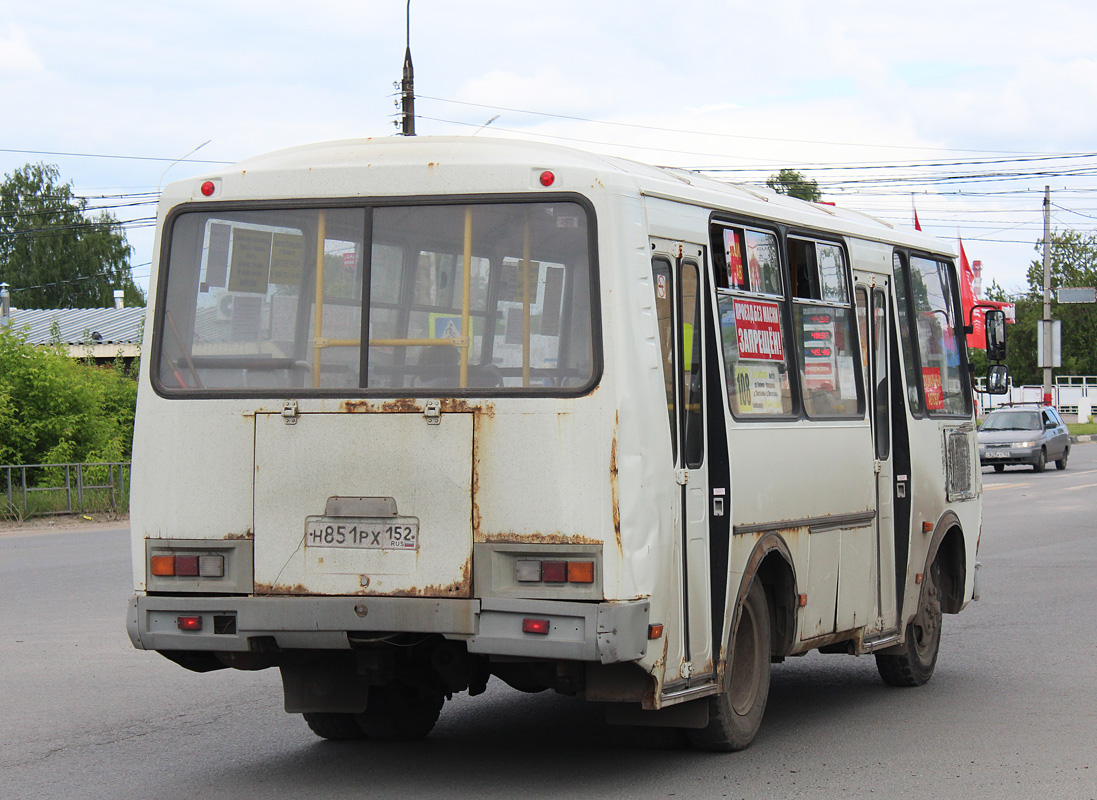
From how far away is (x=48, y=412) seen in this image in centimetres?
2664

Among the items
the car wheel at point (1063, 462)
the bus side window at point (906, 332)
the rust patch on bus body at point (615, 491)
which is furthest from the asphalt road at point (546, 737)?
the car wheel at point (1063, 462)

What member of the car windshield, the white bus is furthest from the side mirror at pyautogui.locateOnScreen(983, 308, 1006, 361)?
the car windshield

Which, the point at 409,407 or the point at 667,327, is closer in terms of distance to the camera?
the point at 409,407

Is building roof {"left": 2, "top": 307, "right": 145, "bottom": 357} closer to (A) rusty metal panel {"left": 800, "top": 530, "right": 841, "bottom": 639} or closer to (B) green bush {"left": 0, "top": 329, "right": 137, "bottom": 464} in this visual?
(B) green bush {"left": 0, "top": 329, "right": 137, "bottom": 464}

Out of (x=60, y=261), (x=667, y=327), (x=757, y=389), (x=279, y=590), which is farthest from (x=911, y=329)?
(x=60, y=261)

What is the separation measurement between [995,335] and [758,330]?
377 centimetres

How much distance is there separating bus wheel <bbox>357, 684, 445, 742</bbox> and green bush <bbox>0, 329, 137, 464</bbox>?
19.5 meters

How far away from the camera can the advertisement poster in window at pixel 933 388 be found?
9.88 m

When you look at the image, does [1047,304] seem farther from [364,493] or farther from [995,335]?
[364,493]

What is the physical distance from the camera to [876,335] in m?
9.20

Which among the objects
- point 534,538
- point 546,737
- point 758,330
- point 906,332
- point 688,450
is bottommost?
point 546,737

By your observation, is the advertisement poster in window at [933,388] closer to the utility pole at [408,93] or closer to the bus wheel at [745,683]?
the bus wheel at [745,683]

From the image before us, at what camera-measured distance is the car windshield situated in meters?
37.1

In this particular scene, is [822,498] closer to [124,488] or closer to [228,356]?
[228,356]
